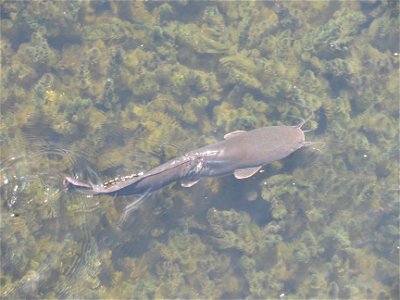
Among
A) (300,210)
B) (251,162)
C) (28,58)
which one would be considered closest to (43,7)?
(28,58)

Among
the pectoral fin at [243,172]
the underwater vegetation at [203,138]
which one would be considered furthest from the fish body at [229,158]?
the underwater vegetation at [203,138]

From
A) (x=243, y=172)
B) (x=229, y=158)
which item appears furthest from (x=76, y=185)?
(x=243, y=172)

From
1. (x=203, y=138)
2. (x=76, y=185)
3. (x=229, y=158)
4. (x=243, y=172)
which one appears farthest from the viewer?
(x=203, y=138)

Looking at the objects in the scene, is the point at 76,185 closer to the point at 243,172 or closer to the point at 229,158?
the point at 229,158

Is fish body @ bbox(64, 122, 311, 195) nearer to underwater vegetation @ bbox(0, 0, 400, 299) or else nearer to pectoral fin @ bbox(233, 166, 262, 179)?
pectoral fin @ bbox(233, 166, 262, 179)

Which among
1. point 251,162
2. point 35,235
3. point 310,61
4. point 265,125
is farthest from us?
point 310,61

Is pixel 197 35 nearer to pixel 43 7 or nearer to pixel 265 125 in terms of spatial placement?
pixel 265 125

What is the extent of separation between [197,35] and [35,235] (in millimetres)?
4206

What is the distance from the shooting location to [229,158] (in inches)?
268

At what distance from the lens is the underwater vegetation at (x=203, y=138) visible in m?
6.82

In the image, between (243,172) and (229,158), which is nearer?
(229,158)

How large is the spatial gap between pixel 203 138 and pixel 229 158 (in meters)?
0.84

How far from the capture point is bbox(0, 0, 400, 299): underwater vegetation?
6.82 metres

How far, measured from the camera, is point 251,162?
6895 mm
